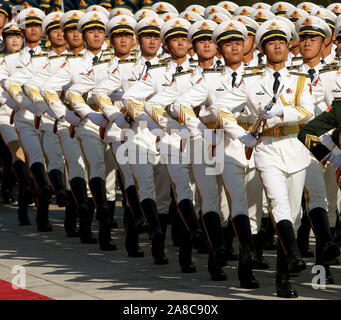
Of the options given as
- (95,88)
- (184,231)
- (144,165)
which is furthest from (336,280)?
(95,88)

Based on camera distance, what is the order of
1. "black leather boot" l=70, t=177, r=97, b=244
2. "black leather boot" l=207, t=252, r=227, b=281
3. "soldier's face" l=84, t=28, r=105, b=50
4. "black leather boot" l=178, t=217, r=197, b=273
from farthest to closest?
"soldier's face" l=84, t=28, r=105, b=50 < "black leather boot" l=70, t=177, r=97, b=244 < "black leather boot" l=178, t=217, r=197, b=273 < "black leather boot" l=207, t=252, r=227, b=281

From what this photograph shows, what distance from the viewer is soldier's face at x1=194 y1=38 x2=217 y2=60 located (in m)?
9.55

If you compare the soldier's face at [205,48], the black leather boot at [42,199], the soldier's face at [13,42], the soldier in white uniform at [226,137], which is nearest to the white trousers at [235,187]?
the soldier in white uniform at [226,137]

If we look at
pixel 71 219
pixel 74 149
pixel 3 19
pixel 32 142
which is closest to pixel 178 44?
pixel 74 149

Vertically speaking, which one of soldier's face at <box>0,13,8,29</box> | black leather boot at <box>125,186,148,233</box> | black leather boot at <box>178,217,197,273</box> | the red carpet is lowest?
the red carpet

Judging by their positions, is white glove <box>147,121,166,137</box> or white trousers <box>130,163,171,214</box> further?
white trousers <box>130,163,171,214</box>

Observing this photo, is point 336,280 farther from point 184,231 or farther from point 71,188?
point 71,188

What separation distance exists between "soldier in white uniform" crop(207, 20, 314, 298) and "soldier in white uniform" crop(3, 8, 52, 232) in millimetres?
3917

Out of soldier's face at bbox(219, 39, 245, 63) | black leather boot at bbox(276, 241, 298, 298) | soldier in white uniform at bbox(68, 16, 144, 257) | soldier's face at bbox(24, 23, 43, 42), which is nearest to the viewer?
black leather boot at bbox(276, 241, 298, 298)

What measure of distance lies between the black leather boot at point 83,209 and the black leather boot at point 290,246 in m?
3.40

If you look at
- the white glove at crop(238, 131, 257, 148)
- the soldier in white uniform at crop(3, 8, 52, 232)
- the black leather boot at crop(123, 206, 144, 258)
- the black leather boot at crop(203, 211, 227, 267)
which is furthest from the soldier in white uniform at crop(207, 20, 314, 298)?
the soldier in white uniform at crop(3, 8, 52, 232)

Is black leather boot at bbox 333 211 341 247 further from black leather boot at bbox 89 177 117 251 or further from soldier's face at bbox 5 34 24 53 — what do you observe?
soldier's face at bbox 5 34 24 53

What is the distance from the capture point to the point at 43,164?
12211 millimetres

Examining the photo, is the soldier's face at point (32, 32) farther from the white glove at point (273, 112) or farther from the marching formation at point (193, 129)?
the white glove at point (273, 112)
